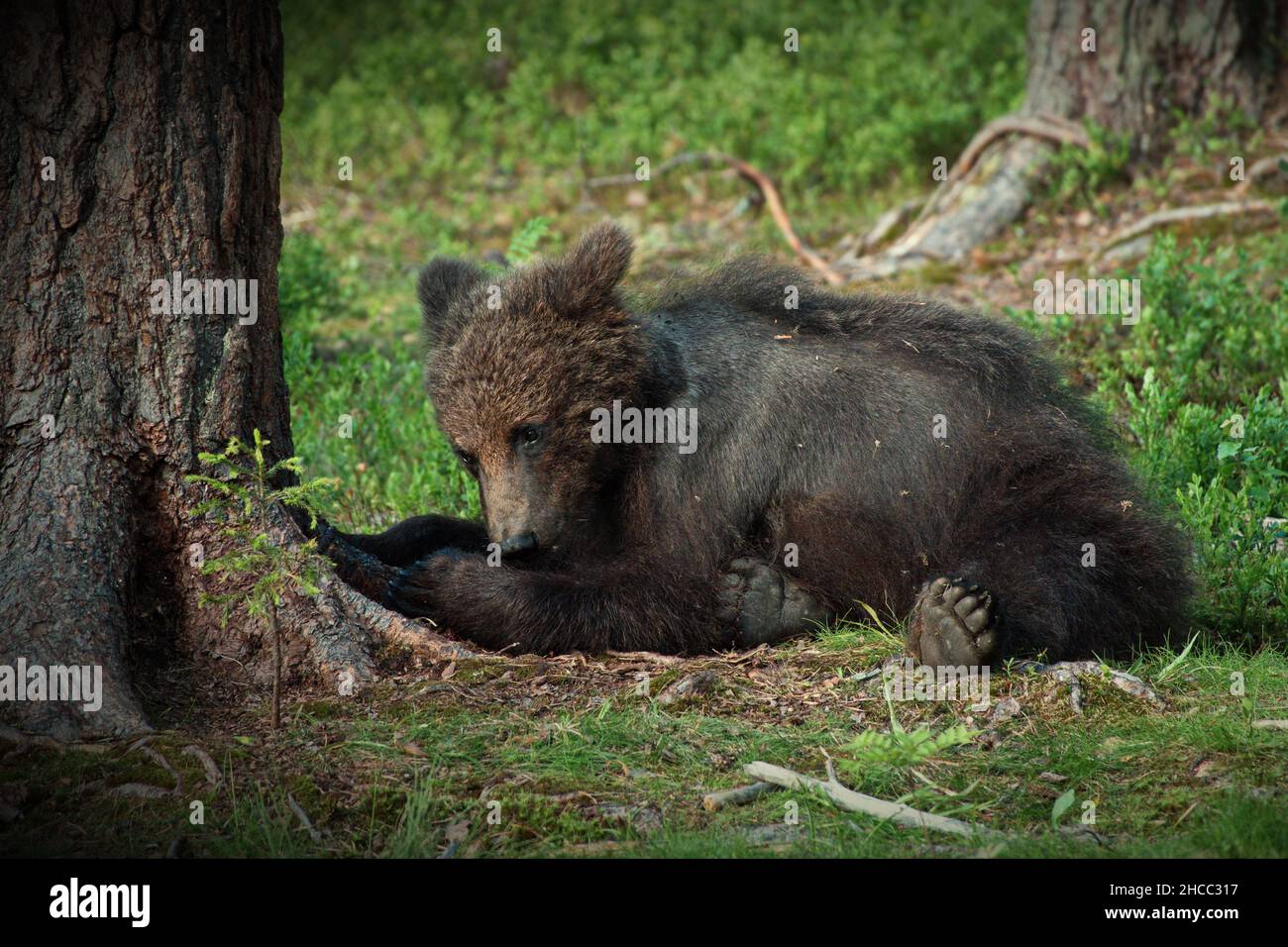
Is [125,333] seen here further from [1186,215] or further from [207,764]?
[1186,215]

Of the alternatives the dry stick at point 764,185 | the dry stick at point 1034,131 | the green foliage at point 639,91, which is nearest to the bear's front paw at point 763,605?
the dry stick at point 764,185

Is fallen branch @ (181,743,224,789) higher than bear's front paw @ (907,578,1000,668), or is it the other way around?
bear's front paw @ (907,578,1000,668)

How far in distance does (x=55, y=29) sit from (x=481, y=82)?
1395cm

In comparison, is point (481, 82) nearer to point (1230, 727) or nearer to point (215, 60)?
point (215, 60)

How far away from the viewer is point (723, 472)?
6434 millimetres

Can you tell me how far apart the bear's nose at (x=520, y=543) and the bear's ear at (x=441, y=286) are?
1227 millimetres

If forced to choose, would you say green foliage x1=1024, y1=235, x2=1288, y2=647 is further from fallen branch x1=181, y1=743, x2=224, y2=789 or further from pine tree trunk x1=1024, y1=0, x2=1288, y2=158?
fallen branch x1=181, y1=743, x2=224, y2=789

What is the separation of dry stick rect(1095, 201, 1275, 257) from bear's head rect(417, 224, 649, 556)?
6618 mm

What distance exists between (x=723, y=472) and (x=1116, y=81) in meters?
7.85

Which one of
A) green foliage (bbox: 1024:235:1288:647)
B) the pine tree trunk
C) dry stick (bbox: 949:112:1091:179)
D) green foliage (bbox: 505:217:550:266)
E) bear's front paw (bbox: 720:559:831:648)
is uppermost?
the pine tree trunk

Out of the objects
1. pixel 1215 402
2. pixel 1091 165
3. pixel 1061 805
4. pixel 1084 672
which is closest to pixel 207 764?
pixel 1061 805

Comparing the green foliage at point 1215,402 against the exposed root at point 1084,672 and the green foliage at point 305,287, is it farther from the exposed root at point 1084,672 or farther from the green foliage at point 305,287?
the green foliage at point 305,287

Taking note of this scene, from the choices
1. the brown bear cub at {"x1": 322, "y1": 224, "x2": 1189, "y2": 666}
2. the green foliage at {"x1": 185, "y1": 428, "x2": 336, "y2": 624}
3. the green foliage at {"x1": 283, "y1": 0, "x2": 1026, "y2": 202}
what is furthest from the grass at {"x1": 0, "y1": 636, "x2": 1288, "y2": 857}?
the green foliage at {"x1": 283, "y1": 0, "x2": 1026, "y2": 202}

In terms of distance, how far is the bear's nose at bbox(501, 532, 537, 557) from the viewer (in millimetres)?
6348
